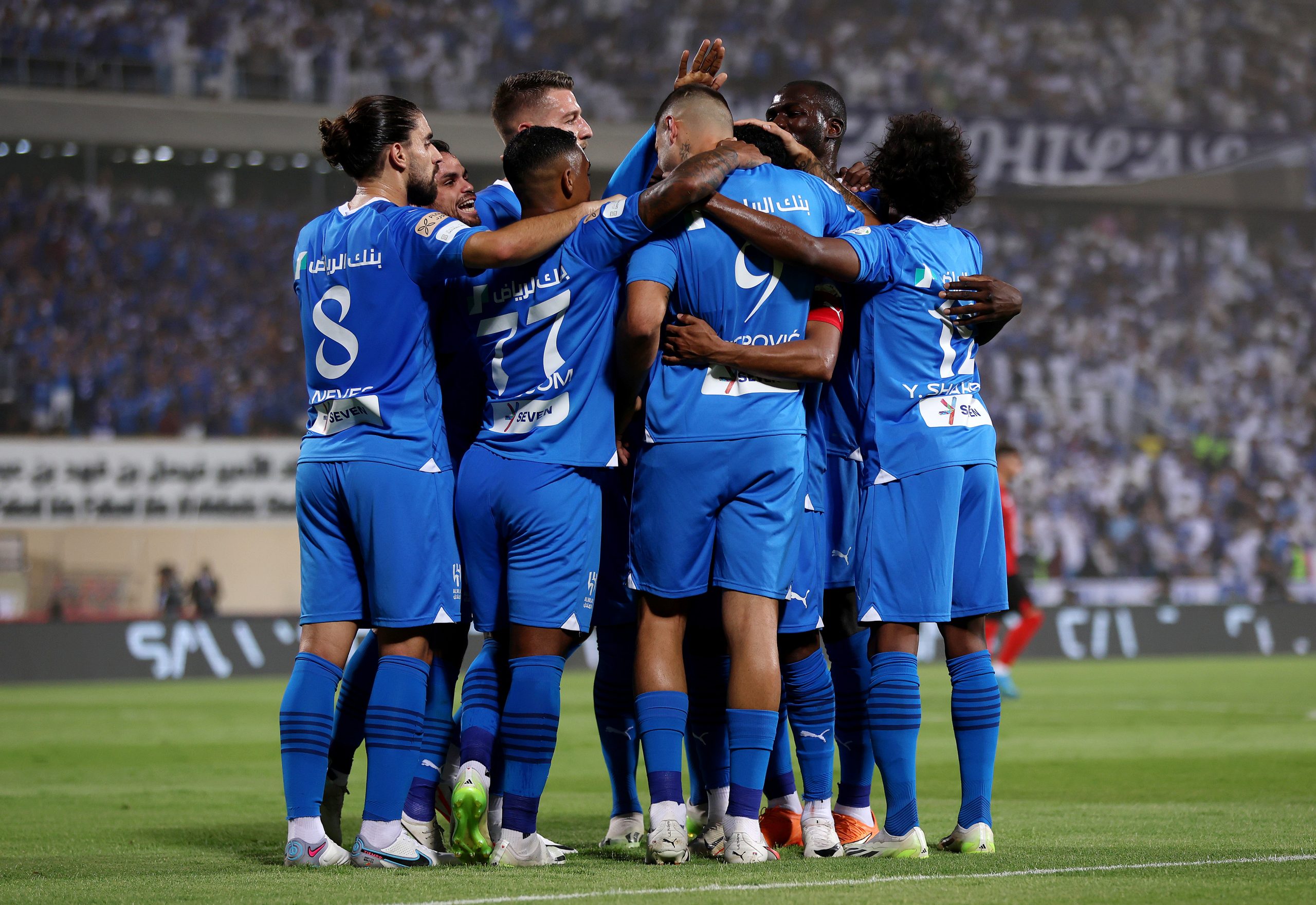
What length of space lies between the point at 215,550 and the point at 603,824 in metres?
16.7

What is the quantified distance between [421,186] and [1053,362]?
79.7 ft

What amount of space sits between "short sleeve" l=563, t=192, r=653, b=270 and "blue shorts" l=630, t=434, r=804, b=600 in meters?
0.65

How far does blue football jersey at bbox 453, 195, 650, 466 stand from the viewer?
477 cm

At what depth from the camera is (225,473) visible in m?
21.9

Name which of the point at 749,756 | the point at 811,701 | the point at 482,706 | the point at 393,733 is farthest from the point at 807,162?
the point at 393,733

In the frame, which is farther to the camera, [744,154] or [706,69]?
[706,69]

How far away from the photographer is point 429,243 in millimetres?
4730

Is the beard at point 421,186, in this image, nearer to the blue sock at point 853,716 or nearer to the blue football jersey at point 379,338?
the blue football jersey at point 379,338

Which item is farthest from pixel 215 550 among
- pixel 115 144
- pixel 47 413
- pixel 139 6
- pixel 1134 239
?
pixel 1134 239

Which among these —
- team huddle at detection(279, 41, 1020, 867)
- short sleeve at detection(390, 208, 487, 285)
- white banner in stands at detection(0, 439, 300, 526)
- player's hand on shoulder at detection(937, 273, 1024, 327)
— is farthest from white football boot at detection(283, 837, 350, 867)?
white banner in stands at detection(0, 439, 300, 526)

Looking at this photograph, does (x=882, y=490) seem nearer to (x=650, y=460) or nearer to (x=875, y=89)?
(x=650, y=460)

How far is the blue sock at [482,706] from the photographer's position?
15.9 feet

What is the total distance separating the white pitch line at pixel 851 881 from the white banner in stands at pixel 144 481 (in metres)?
18.6

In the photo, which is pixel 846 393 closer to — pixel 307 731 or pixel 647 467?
pixel 647 467
